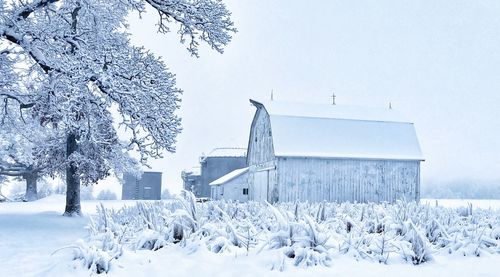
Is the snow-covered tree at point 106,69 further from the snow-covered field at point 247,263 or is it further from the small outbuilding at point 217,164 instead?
the small outbuilding at point 217,164

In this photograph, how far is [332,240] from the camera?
582cm

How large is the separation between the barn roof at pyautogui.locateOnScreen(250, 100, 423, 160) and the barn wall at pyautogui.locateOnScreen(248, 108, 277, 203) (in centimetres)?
79

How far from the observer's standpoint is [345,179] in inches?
892

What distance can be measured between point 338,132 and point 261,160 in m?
4.37

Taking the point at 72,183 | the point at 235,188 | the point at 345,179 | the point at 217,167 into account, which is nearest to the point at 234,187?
the point at 235,188

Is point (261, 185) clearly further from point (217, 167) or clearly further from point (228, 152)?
point (228, 152)

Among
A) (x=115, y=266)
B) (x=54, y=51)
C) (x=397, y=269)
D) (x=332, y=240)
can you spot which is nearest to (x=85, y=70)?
(x=54, y=51)

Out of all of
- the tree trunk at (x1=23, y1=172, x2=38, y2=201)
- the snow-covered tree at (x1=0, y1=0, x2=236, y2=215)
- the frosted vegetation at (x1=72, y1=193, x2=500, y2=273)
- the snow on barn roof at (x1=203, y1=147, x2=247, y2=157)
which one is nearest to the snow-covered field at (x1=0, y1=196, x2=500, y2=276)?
the frosted vegetation at (x1=72, y1=193, x2=500, y2=273)

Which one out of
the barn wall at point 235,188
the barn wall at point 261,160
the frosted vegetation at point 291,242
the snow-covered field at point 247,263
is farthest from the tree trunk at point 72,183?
the barn wall at point 235,188

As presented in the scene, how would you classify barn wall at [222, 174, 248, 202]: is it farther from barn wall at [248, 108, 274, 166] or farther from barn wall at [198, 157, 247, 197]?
barn wall at [198, 157, 247, 197]

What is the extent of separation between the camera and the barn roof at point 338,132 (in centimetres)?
2261

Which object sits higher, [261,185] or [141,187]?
[261,185]

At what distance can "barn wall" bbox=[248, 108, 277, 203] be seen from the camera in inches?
A: 906

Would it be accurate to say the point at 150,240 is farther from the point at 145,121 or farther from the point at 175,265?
the point at 145,121
